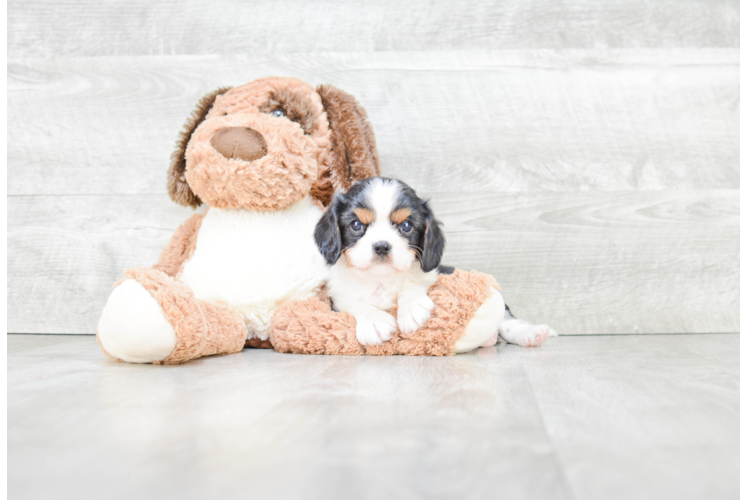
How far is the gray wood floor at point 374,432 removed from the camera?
0.60 metres

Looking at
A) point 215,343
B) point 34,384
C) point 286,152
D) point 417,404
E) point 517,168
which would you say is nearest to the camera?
point 417,404

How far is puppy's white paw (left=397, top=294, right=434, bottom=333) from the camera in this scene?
1.44 metres

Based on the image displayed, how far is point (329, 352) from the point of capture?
1.48 metres

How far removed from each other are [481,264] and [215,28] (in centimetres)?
135

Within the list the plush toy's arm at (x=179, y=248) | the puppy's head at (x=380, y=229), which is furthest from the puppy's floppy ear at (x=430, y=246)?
the plush toy's arm at (x=179, y=248)

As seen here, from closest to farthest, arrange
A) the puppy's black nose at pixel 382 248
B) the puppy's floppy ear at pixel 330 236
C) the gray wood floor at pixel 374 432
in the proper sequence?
the gray wood floor at pixel 374 432
the puppy's black nose at pixel 382 248
the puppy's floppy ear at pixel 330 236

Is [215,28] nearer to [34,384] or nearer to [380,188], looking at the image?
[380,188]

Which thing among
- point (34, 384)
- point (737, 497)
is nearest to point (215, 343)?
point (34, 384)

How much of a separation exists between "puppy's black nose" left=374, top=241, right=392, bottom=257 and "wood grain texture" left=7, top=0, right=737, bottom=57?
0.98 metres

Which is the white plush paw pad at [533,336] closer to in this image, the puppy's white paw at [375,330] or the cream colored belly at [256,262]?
the puppy's white paw at [375,330]

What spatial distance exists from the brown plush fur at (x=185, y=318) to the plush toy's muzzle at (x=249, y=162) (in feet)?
1.14

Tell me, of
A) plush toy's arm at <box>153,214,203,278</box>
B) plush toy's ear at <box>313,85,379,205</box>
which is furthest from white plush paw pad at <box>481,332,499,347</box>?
plush toy's arm at <box>153,214,203,278</box>

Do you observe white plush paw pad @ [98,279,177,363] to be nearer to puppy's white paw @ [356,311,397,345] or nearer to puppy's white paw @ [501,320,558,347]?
puppy's white paw @ [356,311,397,345]

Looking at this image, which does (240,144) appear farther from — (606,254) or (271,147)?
(606,254)
